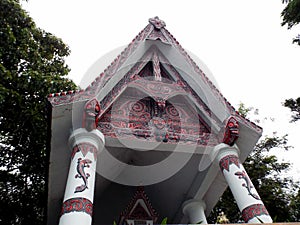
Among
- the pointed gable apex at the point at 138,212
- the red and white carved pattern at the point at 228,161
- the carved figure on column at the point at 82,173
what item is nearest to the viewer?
the carved figure on column at the point at 82,173

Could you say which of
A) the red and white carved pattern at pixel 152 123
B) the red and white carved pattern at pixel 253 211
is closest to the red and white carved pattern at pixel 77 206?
the red and white carved pattern at pixel 152 123

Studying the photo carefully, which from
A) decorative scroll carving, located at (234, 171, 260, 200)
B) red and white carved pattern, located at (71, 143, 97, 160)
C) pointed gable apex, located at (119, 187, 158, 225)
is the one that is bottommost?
decorative scroll carving, located at (234, 171, 260, 200)

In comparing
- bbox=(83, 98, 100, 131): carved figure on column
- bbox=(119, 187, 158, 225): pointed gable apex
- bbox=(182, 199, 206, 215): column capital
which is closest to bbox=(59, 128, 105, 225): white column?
bbox=(83, 98, 100, 131): carved figure on column

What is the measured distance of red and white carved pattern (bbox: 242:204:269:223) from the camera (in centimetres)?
547

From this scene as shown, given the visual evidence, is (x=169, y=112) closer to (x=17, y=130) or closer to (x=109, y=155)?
(x=109, y=155)

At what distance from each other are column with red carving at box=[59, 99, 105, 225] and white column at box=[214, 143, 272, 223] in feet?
8.28

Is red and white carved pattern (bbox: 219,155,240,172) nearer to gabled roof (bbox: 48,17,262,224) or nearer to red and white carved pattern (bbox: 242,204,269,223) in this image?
gabled roof (bbox: 48,17,262,224)

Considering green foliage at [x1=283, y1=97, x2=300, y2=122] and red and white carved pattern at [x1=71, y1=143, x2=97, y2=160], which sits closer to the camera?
red and white carved pattern at [x1=71, y1=143, x2=97, y2=160]

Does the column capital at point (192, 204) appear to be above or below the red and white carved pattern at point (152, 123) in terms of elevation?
below

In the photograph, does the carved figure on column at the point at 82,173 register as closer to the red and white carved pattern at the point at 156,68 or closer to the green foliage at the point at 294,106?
the red and white carved pattern at the point at 156,68

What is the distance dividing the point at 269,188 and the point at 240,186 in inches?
342

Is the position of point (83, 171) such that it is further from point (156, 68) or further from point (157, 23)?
point (157, 23)

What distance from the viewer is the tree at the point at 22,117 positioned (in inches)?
434

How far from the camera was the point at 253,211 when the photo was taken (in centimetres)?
552
